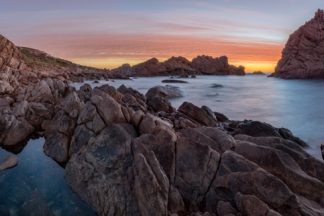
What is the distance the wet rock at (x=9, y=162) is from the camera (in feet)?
68.5

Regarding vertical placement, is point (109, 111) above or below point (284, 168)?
above

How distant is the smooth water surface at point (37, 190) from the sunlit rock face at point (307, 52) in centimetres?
13924

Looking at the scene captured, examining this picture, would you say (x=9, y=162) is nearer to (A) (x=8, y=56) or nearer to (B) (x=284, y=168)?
(B) (x=284, y=168)

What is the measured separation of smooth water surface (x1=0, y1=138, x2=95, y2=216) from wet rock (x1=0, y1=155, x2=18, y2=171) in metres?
0.31

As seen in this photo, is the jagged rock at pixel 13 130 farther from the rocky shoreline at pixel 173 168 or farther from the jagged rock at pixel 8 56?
the jagged rock at pixel 8 56

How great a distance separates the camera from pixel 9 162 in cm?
2114

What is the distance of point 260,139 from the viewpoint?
713 inches

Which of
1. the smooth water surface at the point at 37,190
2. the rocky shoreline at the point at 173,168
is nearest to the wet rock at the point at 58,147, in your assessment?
the rocky shoreline at the point at 173,168

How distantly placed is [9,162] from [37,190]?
13.2 ft

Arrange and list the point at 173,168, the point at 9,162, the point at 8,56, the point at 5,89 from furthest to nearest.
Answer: the point at 8,56 → the point at 5,89 → the point at 9,162 → the point at 173,168

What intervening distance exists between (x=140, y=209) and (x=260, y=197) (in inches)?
200

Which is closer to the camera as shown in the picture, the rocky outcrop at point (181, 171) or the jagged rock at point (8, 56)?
the rocky outcrop at point (181, 171)

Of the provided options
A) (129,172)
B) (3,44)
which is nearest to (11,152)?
(129,172)

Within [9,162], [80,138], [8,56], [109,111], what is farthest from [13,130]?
[8,56]
